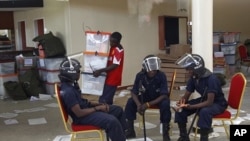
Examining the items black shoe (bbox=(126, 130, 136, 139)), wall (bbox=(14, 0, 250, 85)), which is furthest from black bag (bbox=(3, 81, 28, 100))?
black shoe (bbox=(126, 130, 136, 139))

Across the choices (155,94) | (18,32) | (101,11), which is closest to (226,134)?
(155,94)

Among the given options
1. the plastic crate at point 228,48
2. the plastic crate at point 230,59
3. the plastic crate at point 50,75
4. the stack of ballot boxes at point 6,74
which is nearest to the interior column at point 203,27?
the plastic crate at point 50,75

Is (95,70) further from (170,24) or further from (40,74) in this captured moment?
(170,24)

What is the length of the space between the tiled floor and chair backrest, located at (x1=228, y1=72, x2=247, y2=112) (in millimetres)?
598

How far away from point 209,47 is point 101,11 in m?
3.84

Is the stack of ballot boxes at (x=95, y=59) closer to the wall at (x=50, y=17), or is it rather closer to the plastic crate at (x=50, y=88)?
the wall at (x=50, y=17)

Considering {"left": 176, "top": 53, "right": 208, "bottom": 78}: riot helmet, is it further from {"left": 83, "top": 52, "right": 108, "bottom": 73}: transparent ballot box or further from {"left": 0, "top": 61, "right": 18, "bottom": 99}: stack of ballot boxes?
{"left": 0, "top": 61, "right": 18, "bottom": 99}: stack of ballot boxes

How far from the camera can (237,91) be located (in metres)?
4.11

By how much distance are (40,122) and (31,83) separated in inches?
97.6

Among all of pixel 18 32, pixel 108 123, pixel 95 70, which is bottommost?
pixel 108 123

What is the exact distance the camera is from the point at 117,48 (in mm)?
5125

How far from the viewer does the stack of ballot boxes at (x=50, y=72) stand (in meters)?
7.93

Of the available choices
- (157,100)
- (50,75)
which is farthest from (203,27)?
(50,75)

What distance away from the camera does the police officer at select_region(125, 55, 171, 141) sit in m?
4.31
